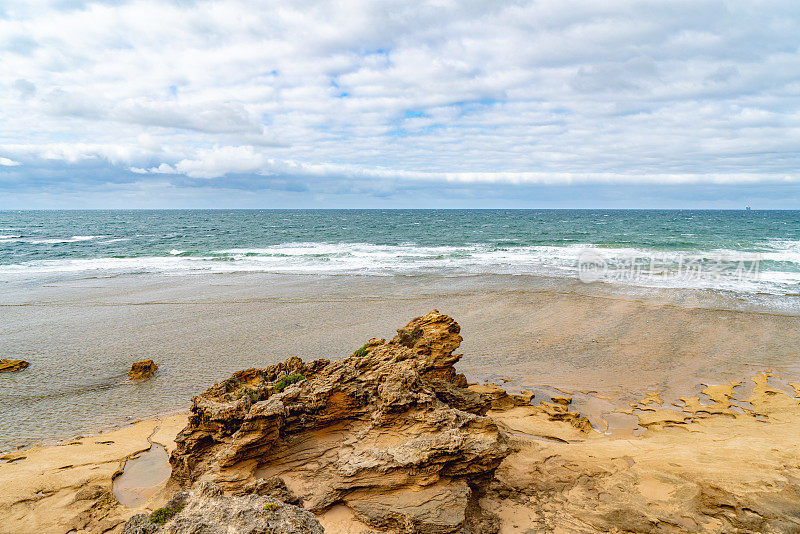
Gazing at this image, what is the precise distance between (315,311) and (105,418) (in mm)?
9926

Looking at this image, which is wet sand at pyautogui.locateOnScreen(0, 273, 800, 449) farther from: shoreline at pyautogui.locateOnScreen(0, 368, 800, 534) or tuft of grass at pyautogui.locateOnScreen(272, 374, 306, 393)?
tuft of grass at pyautogui.locateOnScreen(272, 374, 306, 393)

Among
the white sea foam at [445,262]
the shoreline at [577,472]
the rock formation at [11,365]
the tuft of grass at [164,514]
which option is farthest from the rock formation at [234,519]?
the white sea foam at [445,262]

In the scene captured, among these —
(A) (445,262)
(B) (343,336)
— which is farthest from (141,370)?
(A) (445,262)

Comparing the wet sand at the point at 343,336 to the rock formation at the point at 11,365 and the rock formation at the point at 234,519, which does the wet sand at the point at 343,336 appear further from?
the rock formation at the point at 234,519

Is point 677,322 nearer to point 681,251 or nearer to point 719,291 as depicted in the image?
point 719,291

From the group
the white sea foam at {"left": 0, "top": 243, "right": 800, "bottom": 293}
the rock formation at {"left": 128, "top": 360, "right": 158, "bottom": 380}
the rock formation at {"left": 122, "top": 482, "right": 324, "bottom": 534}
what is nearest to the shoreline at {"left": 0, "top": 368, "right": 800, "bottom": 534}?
the rock formation at {"left": 122, "top": 482, "right": 324, "bottom": 534}

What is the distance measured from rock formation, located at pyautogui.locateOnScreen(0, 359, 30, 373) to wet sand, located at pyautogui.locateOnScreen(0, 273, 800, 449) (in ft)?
1.30

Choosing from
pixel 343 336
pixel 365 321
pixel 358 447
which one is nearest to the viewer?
pixel 358 447

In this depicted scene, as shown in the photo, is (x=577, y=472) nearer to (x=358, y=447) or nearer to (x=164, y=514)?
(x=358, y=447)

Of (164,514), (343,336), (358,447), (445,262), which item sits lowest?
(343,336)

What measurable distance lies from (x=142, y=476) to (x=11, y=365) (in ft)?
27.1

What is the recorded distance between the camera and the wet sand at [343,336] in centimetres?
1104

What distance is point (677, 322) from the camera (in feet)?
55.9

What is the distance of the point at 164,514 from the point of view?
4504 mm
